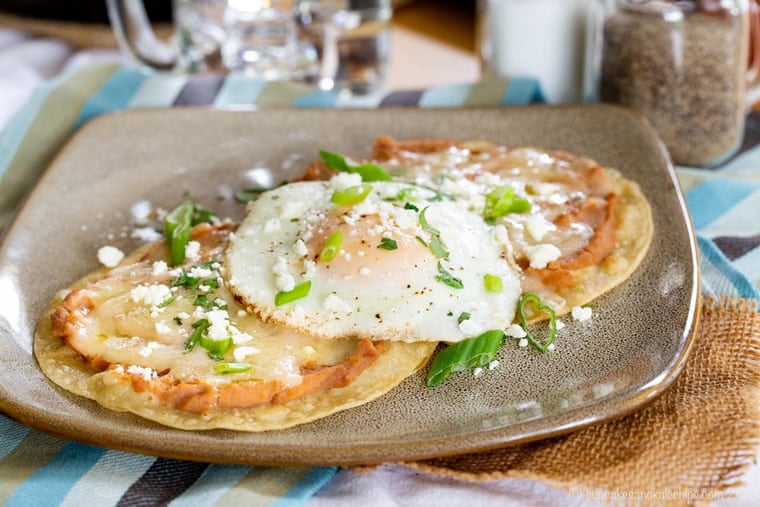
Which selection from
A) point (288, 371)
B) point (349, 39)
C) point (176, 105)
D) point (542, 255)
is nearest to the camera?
point (288, 371)

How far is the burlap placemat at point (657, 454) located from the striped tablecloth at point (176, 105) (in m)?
0.22

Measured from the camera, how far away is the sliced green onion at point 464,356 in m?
2.20

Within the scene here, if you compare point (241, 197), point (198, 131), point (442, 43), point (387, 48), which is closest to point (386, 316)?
point (241, 197)

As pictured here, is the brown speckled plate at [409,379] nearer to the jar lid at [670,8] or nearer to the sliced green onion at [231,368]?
the sliced green onion at [231,368]

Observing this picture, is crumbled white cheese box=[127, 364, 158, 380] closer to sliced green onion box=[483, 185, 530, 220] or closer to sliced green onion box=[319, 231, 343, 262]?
sliced green onion box=[319, 231, 343, 262]

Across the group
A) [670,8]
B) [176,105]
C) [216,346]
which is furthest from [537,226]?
[176,105]

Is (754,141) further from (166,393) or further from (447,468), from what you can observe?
(166,393)

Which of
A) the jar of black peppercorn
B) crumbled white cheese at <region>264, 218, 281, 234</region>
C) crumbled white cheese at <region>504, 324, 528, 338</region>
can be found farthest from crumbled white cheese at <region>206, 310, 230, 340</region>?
the jar of black peppercorn

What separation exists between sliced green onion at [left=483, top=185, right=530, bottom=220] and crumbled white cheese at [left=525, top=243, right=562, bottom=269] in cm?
18

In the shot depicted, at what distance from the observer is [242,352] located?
7.09ft

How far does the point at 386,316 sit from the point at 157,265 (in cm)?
69

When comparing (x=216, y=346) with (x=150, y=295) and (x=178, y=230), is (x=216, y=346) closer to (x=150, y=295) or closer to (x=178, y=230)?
(x=150, y=295)

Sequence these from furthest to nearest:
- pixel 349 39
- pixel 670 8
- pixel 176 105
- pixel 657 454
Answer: pixel 349 39 < pixel 176 105 < pixel 670 8 < pixel 657 454

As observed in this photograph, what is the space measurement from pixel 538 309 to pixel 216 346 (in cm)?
84
